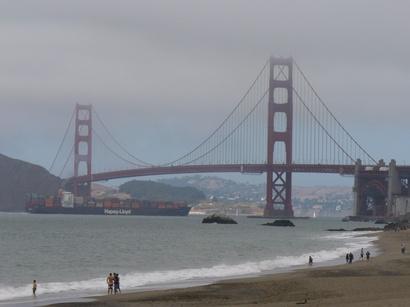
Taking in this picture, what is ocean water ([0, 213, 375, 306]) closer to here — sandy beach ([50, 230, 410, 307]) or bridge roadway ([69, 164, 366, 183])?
sandy beach ([50, 230, 410, 307])

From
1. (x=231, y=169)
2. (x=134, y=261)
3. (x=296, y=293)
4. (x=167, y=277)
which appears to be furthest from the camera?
(x=231, y=169)

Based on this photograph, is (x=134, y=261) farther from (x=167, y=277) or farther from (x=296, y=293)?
(x=296, y=293)

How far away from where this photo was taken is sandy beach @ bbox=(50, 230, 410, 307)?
2675 centimetres

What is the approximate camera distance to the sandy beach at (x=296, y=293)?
26.8 m

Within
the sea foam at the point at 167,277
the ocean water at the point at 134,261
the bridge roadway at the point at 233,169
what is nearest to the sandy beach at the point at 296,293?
the sea foam at the point at 167,277

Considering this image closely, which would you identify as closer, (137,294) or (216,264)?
(137,294)

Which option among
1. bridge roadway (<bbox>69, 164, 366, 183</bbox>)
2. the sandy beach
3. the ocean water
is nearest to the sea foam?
the ocean water

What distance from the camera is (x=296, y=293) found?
2967 centimetres

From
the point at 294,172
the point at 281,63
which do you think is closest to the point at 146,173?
the point at 294,172

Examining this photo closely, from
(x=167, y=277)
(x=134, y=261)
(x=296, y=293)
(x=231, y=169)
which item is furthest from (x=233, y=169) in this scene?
(x=296, y=293)

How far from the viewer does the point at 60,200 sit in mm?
192875

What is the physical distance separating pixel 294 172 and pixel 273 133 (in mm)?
10291

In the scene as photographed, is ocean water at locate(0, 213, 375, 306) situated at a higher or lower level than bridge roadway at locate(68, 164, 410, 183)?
lower

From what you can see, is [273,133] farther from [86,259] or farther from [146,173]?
[86,259]
